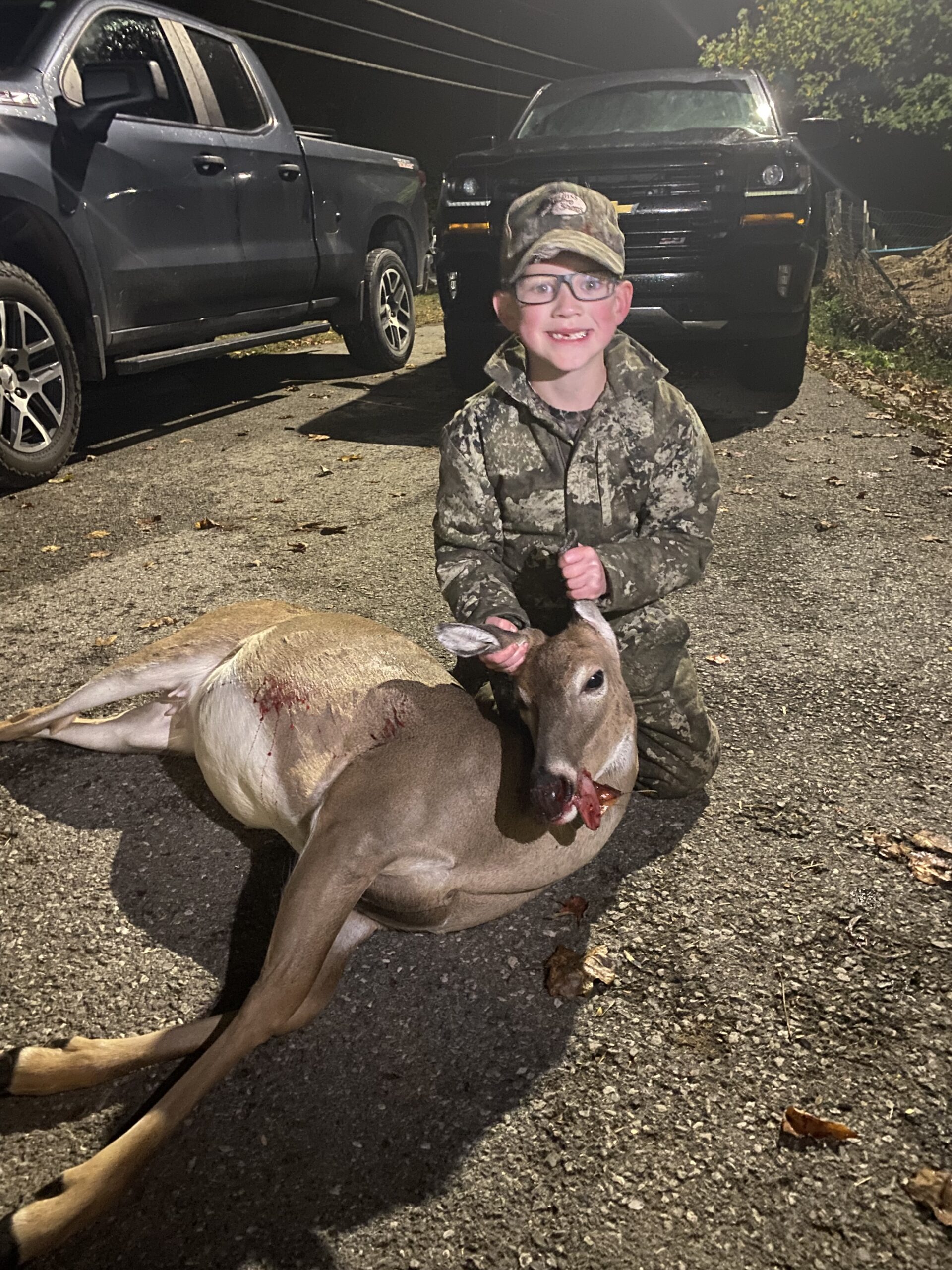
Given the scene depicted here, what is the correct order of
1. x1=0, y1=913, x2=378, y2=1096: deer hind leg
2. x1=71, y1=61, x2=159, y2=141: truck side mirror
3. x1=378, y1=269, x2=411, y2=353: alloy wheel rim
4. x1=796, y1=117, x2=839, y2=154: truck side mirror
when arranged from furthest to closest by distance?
x1=378, y1=269, x2=411, y2=353: alloy wheel rim < x1=796, y1=117, x2=839, y2=154: truck side mirror < x1=71, y1=61, x2=159, y2=141: truck side mirror < x1=0, y1=913, x2=378, y2=1096: deer hind leg

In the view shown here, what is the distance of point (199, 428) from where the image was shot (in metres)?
7.63

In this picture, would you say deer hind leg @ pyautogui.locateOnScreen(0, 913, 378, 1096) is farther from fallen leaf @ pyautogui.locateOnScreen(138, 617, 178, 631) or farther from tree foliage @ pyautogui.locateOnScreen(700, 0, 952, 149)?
tree foliage @ pyautogui.locateOnScreen(700, 0, 952, 149)

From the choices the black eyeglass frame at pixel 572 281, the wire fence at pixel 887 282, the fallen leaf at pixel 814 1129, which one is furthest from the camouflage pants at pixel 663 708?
the wire fence at pixel 887 282

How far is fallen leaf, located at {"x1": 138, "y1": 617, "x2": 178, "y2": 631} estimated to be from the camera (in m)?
4.21

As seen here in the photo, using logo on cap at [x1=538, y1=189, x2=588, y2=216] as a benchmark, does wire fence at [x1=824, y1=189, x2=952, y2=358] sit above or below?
below

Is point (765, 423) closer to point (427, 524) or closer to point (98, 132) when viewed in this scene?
point (427, 524)

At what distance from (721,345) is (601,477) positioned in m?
7.11

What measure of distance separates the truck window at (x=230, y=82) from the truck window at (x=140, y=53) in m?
0.38

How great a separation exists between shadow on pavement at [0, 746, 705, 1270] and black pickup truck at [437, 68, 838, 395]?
4764 millimetres

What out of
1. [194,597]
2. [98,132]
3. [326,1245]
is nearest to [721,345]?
[98,132]

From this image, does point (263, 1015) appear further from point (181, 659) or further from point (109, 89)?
point (109, 89)

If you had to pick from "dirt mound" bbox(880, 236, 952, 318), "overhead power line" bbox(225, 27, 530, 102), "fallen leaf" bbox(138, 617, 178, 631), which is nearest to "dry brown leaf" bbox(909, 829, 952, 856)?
"fallen leaf" bbox(138, 617, 178, 631)

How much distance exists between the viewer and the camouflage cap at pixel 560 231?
2562 millimetres

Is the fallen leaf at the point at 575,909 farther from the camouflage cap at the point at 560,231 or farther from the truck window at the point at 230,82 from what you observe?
the truck window at the point at 230,82
